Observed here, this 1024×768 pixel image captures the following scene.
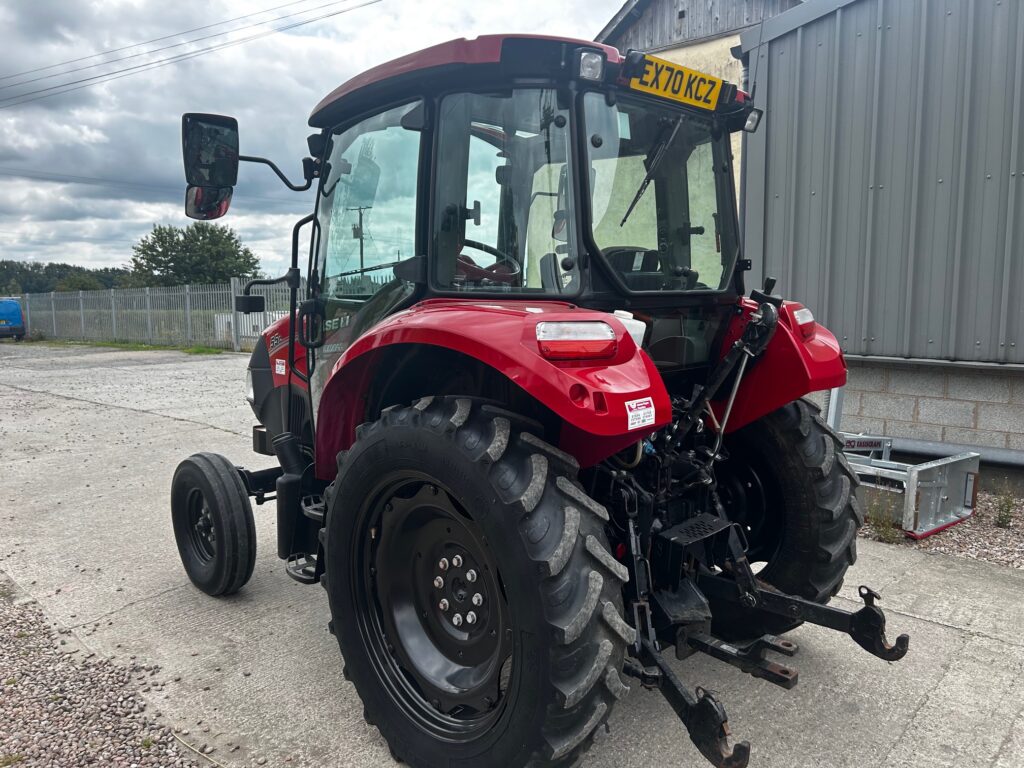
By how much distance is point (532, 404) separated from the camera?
2486 mm

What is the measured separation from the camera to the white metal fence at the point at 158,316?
20656mm

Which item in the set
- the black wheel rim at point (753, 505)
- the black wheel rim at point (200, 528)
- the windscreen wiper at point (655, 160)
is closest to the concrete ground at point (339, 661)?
the black wheel rim at point (200, 528)

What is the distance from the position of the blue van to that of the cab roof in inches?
1218

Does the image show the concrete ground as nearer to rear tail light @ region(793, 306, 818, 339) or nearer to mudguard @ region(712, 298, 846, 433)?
mudguard @ region(712, 298, 846, 433)

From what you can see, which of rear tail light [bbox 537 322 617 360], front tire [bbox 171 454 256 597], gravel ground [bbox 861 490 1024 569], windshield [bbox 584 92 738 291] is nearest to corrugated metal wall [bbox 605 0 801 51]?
gravel ground [bbox 861 490 1024 569]

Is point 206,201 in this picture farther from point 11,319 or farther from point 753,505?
point 11,319

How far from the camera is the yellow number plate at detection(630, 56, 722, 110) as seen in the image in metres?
2.59

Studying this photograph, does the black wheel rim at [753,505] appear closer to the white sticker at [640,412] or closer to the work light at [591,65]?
the white sticker at [640,412]

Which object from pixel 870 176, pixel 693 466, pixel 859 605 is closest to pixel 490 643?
pixel 693 466

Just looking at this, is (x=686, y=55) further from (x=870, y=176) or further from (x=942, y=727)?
(x=942, y=727)

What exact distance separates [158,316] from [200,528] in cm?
2193

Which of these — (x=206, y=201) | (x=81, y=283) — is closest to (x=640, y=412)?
(x=206, y=201)

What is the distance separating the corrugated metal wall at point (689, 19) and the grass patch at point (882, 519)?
9591mm

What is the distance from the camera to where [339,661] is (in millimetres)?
3246
